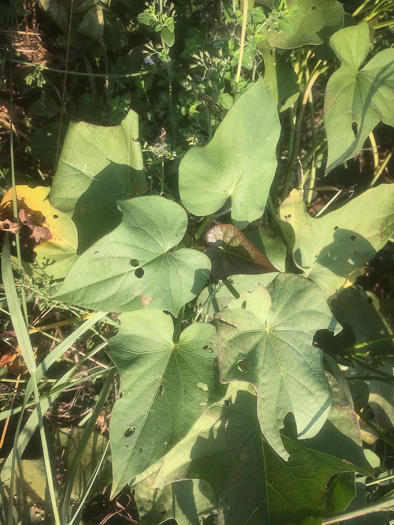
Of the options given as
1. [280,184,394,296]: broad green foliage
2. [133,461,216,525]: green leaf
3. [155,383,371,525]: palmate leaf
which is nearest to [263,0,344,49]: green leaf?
[280,184,394,296]: broad green foliage

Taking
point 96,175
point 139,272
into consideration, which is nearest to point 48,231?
point 96,175

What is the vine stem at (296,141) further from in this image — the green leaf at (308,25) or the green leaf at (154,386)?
the green leaf at (154,386)

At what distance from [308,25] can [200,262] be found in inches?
28.9

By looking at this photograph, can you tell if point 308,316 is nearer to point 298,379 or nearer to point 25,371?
point 298,379

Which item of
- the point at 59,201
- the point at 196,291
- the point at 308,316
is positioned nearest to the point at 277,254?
the point at 308,316

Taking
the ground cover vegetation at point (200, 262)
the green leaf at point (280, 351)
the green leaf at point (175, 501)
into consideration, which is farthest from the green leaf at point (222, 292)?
the green leaf at point (175, 501)

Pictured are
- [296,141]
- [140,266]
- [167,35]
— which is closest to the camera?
[140,266]

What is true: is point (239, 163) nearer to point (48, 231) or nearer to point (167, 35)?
point (167, 35)

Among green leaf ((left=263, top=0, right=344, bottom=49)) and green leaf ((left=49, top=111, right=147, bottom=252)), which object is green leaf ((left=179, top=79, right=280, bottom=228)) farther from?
green leaf ((left=263, top=0, right=344, bottom=49))

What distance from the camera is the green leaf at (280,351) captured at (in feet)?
3.30

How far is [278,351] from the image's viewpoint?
3.43 ft

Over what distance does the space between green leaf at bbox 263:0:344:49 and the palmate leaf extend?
940 mm

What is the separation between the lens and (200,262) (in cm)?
97

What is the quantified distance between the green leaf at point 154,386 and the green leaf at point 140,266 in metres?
0.11
